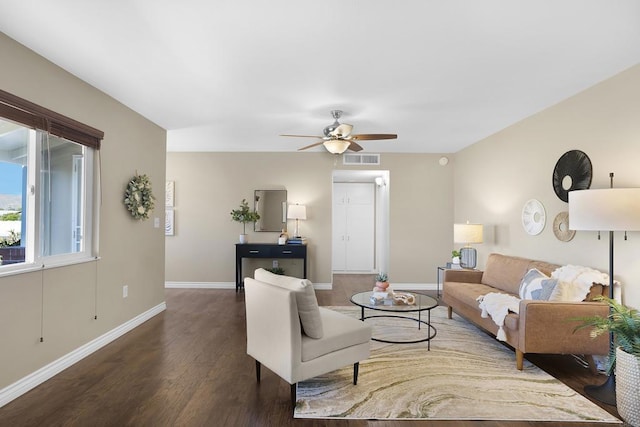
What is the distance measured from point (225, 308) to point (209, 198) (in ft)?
7.27

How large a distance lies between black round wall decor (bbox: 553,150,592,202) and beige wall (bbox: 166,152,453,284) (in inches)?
104

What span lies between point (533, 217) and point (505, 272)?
0.70 metres

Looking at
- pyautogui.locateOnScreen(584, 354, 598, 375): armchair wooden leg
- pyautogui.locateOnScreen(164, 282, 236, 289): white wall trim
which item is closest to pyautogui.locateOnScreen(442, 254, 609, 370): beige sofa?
pyautogui.locateOnScreen(584, 354, 598, 375): armchair wooden leg

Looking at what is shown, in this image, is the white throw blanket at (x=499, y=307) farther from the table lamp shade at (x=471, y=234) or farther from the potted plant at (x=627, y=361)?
the table lamp shade at (x=471, y=234)

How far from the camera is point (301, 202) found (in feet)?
20.5

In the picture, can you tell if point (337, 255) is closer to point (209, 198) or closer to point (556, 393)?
point (209, 198)

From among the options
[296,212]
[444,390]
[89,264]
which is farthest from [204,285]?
[444,390]

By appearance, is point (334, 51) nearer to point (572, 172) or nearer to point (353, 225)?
point (572, 172)

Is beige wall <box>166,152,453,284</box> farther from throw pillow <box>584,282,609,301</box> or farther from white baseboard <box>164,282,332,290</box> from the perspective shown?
throw pillow <box>584,282,609,301</box>

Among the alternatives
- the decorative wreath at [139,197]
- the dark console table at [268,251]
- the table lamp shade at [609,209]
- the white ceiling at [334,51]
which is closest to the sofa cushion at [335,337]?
the table lamp shade at [609,209]

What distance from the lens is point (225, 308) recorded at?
4805 millimetres

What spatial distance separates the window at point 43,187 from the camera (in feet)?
8.14

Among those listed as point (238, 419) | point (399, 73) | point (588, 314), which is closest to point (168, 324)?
point (238, 419)

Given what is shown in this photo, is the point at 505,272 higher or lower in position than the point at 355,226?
lower
